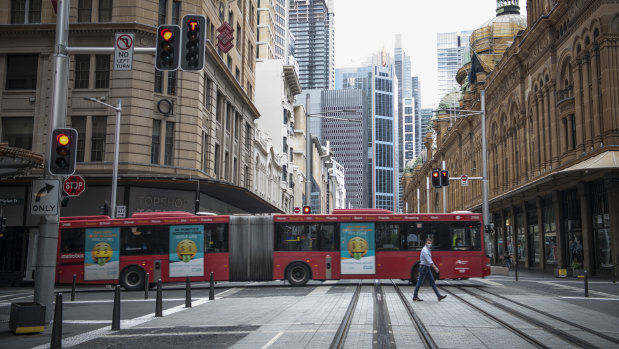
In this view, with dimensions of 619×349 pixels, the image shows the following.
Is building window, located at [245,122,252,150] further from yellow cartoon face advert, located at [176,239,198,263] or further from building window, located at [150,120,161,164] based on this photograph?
yellow cartoon face advert, located at [176,239,198,263]

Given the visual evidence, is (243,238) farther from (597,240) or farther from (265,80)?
(265,80)

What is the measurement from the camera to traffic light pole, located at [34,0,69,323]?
13.4m

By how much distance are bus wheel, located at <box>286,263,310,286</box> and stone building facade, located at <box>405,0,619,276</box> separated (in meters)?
12.9

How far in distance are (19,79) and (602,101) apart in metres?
31.1

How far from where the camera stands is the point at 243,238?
2572 centimetres

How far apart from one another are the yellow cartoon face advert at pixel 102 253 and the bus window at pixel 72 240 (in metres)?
0.71

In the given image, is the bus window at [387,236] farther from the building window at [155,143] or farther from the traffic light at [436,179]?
the building window at [155,143]

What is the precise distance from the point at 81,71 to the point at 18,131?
4844mm

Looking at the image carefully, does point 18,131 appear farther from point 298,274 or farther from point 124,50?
point 124,50

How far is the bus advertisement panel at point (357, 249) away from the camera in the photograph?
83.5 ft

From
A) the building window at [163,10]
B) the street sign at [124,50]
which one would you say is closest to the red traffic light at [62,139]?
the street sign at [124,50]

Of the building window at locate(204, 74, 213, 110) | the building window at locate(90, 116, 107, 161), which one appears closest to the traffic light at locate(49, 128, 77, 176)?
the building window at locate(90, 116, 107, 161)

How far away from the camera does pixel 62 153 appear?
13.2 meters

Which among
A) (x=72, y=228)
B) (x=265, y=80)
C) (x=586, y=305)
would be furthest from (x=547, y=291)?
(x=265, y=80)
